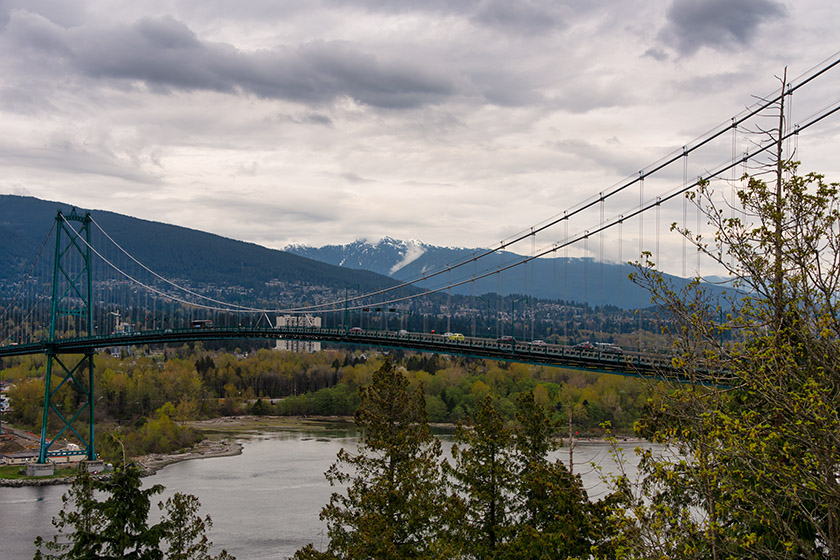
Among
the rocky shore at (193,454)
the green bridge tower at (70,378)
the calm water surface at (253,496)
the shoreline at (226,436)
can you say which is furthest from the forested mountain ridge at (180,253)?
the calm water surface at (253,496)

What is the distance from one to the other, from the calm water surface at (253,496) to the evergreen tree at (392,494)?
6.02 meters

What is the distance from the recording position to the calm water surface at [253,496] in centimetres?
2253

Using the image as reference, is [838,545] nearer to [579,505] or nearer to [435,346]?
[579,505]

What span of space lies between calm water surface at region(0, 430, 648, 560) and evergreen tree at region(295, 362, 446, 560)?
19.7 ft

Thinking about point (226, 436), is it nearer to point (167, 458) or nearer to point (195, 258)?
point (167, 458)

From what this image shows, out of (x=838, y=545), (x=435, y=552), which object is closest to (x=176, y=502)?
(x=435, y=552)

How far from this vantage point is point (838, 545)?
233 inches

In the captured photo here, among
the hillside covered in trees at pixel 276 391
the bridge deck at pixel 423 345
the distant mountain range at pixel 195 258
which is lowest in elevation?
the hillside covered in trees at pixel 276 391

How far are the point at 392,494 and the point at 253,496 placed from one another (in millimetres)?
16434

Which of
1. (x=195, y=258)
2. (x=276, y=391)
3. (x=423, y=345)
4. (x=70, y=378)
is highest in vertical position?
(x=195, y=258)

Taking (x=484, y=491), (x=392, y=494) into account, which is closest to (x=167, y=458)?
(x=392, y=494)

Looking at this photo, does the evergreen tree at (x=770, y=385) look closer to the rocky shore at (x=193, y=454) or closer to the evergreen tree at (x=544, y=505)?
the evergreen tree at (x=544, y=505)

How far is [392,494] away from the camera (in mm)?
13336

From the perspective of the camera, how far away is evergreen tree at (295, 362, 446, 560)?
1251cm
